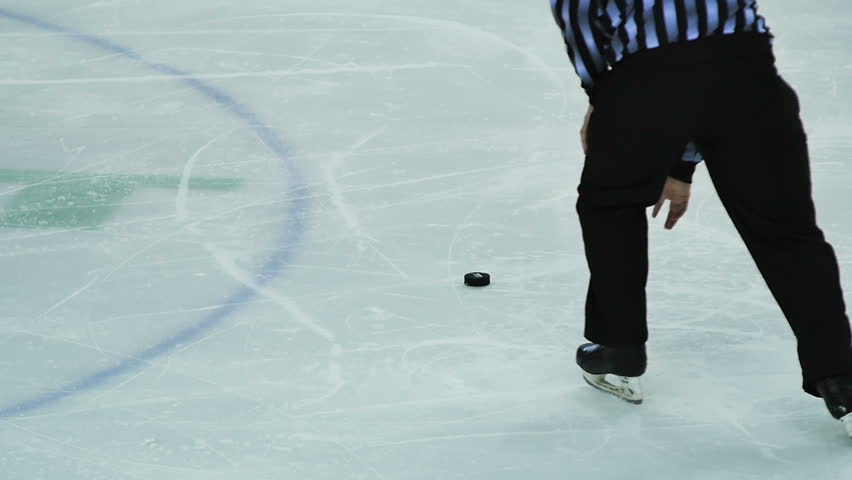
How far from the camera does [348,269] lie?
288cm

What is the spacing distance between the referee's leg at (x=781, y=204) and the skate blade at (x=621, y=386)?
30cm

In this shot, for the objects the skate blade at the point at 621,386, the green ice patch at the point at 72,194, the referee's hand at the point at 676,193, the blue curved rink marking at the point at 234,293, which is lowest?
the green ice patch at the point at 72,194

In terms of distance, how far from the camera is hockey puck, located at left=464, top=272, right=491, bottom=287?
277cm

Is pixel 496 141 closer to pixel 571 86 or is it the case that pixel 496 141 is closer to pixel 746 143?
pixel 571 86

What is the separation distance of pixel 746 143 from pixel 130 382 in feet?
3.83

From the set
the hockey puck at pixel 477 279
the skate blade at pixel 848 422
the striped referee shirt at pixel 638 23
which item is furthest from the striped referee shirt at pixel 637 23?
the hockey puck at pixel 477 279

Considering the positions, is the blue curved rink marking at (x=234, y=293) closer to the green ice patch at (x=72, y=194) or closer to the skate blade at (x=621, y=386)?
the green ice patch at (x=72, y=194)

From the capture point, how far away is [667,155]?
2025 mm

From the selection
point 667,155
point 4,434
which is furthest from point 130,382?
point 667,155

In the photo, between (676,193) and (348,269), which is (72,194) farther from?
(676,193)

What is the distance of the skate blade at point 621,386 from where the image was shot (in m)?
2.26

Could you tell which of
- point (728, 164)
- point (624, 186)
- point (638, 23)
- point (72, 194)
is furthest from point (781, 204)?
point (72, 194)

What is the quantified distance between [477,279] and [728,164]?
85 cm

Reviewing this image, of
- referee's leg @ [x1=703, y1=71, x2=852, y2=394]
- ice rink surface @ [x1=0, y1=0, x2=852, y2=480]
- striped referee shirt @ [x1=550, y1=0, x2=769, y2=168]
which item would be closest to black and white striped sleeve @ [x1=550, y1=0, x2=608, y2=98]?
striped referee shirt @ [x1=550, y1=0, x2=769, y2=168]
